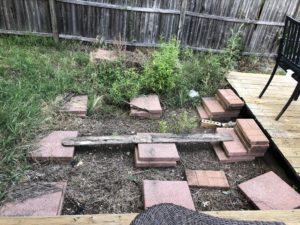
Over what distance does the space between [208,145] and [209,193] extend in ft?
2.37

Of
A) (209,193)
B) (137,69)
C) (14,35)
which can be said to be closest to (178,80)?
A: (137,69)

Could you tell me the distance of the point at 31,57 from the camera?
166 inches

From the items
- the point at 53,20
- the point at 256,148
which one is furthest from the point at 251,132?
the point at 53,20

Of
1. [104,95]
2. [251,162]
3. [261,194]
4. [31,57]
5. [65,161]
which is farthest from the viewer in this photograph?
[31,57]

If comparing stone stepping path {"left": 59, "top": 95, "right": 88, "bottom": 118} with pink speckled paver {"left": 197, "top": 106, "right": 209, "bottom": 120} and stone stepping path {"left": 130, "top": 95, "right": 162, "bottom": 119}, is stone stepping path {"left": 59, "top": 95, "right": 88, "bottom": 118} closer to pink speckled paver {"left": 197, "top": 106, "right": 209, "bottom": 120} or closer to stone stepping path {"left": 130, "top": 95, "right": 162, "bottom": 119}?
stone stepping path {"left": 130, "top": 95, "right": 162, "bottom": 119}

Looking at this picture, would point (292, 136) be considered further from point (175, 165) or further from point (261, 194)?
point (175, 165)

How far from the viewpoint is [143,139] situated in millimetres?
2896

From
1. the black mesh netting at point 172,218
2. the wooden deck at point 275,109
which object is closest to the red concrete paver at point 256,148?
the wooden deck at point 275,109

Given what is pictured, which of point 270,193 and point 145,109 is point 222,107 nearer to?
→ point 145,109

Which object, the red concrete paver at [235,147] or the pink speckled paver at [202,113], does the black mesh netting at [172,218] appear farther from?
the pink speckled paver at [202,113]

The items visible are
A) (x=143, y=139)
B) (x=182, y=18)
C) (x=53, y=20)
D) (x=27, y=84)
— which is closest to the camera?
(x=143, y=139)

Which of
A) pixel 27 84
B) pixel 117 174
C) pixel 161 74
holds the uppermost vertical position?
pixel 161 74

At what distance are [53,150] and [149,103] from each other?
132 centimetres

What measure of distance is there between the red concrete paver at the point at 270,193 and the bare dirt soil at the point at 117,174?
0.10 meters
